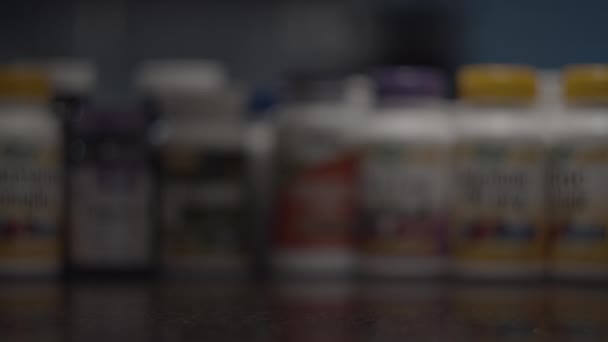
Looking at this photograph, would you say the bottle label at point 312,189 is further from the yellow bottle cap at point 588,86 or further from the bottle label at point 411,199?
the yellow bottle cap at point 588,86

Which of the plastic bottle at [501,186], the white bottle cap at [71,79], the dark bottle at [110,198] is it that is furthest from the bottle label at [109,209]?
the plastic bottle at [501,186]

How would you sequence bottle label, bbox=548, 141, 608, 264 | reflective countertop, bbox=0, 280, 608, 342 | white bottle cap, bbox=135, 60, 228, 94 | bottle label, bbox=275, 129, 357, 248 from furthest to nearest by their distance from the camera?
1. white bottle cap, bbox=135, 60, 228, 94
2. bottle label, bbox=275, 129, 357, 248
3. bottle label, bbox=548, 141, 608, 264
4. reflective countertop, bbox=0, 280, 608, 342

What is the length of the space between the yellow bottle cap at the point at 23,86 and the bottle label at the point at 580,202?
53 centimetres

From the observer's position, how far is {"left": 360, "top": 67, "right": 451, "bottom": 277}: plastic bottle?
115 centimetres

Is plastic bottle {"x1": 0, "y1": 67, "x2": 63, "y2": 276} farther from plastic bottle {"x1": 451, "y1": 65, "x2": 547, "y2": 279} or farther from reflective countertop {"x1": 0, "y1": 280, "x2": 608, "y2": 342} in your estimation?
plastic bottle {"x1": 451, "y1": 65, "x2": 547, "y2": 279}

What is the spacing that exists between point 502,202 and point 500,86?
0.12 metres

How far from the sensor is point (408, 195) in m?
1.15

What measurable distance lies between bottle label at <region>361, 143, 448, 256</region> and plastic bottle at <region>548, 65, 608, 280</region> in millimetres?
116

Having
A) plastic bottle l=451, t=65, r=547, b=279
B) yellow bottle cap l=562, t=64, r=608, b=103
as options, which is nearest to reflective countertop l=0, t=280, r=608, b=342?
plastic bottle l=451, t=65, r=547, b=279

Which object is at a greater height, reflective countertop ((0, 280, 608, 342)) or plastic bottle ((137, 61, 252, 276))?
plastic bottle ((137, 61, 252, 276))

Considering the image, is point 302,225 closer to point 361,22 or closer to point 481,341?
point 481,341

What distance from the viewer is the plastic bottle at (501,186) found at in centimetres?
111

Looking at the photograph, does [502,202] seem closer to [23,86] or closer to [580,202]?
[580,202]

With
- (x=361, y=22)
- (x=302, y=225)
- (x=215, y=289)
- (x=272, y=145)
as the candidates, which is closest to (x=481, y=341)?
(x=215, y=289)
